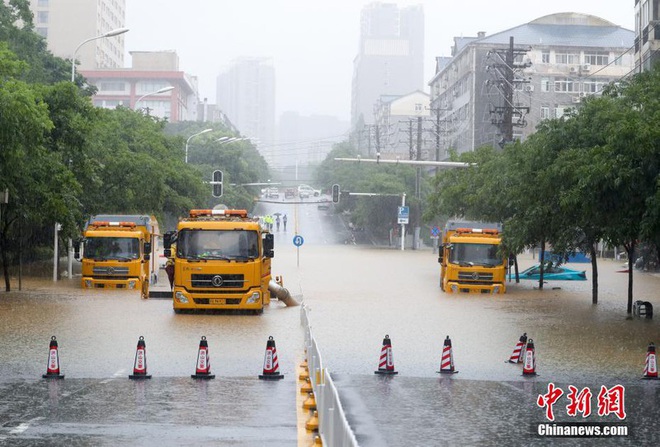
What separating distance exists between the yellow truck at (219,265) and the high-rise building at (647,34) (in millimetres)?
33252

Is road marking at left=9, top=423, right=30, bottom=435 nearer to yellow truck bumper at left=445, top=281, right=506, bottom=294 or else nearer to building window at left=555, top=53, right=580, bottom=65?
yellow truck bumper at left=445, top=281, right=506, bottom=294

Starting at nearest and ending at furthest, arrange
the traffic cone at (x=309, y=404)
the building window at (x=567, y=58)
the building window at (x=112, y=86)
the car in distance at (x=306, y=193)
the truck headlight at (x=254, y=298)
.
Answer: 1. the traffic cone at (x=309, y=404)
2. the truck headlight at (x=254, y=298)
3. the building window at (x=567, y=58)
4. the car in distance at (x=306, y=193)
5. the building window at (x=112, y=86)

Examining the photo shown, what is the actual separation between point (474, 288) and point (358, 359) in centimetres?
2472

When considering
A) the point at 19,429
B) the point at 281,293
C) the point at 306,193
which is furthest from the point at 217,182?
the point at 306,193

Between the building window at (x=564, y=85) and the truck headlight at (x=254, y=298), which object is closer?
the truck headlight at (x=254, y=298)

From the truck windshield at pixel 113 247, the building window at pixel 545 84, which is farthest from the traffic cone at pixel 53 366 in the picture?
the building window at pixel 545 84

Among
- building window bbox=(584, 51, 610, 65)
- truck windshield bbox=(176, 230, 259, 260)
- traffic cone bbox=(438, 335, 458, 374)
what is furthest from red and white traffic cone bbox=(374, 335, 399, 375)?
building window bbox=(584, 51, 610, 65)

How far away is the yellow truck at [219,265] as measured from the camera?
100.0ft

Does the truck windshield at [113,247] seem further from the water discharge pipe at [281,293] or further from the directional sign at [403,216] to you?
the directional sign at [403,216]

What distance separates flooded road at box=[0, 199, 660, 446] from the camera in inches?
527

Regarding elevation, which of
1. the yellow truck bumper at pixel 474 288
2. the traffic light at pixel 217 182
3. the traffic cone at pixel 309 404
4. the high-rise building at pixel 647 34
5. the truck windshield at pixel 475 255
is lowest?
the yellow truck bumper at pixel 474 288

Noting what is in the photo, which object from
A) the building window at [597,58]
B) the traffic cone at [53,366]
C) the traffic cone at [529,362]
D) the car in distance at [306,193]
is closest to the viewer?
the traffic cone at [53,366]

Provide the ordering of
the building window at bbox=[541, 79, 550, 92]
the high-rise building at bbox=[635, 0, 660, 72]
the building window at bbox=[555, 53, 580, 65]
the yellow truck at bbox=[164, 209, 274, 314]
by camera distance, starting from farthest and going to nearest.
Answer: the building window at bbox=[555, 53, 580, 65], the building window at bbox=[541, 79, 550, 92], the high-rise building at bbox=[635, 0, 660, 72], the yellow truck at bbox=[164, 209, 274, 314]

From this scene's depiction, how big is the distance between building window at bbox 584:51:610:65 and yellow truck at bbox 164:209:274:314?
91.1 m
